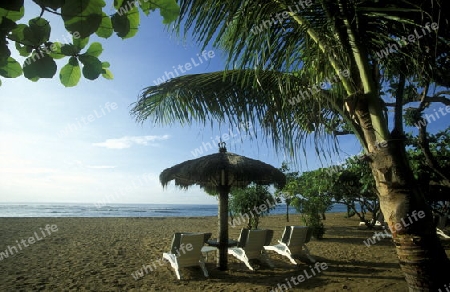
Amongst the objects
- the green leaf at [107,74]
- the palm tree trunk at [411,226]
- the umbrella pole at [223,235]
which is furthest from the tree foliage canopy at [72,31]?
the umbrella pole at [223,235]

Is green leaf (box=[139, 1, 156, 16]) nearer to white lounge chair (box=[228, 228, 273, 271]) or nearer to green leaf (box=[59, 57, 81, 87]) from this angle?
green leaf (box=[59, 57, 81, 87])

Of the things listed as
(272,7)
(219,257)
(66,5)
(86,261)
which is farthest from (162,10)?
(86,261)

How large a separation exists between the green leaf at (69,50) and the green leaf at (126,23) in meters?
0.16

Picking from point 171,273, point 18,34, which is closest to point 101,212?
point 171,273

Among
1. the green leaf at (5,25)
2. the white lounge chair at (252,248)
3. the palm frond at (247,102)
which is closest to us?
the green leaf at (5,25)

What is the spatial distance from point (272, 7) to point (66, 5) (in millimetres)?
1753

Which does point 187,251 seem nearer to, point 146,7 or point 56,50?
point 56,50

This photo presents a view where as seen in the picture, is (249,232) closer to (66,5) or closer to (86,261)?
(86,261)

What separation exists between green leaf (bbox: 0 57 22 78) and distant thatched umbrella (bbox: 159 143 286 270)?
18.2 ft

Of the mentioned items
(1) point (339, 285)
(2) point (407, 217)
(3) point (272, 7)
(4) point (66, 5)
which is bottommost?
(1) point (339, 285)

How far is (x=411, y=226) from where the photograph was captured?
1.89 m

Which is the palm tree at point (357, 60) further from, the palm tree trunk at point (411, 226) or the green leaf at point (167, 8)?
the green leaf at point (167, 8)

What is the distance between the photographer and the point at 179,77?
135 inches

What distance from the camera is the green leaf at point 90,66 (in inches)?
37.9
